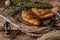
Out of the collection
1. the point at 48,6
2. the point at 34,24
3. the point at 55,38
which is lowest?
the point at 55,38

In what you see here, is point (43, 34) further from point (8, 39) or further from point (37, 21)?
point (8, 39)

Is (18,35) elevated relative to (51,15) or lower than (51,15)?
lower

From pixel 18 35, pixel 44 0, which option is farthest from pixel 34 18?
pixel 44 0

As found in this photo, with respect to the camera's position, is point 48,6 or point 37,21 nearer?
point 37,21

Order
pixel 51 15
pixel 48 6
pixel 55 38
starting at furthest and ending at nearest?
1. pixel 48 6
2. pixel 51 15
3. pixel 55 38

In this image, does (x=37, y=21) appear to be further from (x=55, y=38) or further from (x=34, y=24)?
(x=55, y=38)

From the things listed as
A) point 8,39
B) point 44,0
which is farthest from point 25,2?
point 8,39

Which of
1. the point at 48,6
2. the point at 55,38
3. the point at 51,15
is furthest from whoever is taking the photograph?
the point at 48,6
